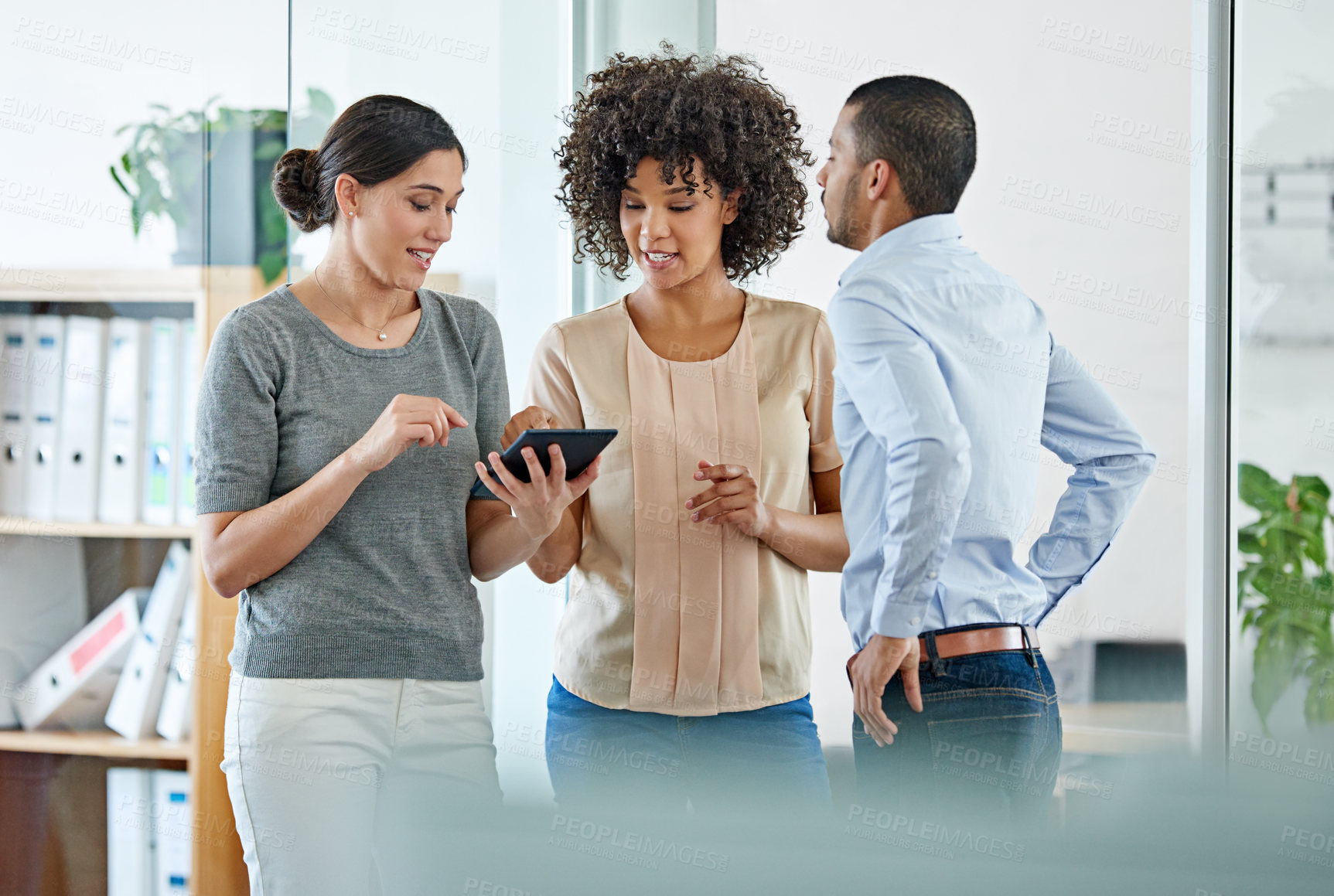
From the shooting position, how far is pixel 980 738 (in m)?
1.12

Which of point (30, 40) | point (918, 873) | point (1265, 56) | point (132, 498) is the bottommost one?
point (918, 873)

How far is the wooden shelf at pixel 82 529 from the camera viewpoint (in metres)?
1.66

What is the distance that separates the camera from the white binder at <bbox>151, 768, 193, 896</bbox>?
1662mm

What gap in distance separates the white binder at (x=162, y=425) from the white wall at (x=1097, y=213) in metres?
1.08

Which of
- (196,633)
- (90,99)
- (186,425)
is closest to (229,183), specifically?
(90,99)

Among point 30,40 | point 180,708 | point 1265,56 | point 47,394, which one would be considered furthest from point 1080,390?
point 30,40

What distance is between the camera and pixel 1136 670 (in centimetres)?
129

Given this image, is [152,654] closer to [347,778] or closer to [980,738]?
[347,778]

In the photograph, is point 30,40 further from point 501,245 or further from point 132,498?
point 501,245

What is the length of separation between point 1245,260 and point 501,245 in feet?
3.44

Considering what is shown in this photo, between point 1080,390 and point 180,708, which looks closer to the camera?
point 1080,390

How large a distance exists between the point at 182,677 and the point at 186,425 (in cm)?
42

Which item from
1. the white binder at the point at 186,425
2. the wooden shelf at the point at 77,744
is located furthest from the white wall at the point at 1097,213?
the wooden shelf at the point at 77,744

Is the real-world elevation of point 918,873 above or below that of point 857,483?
below
